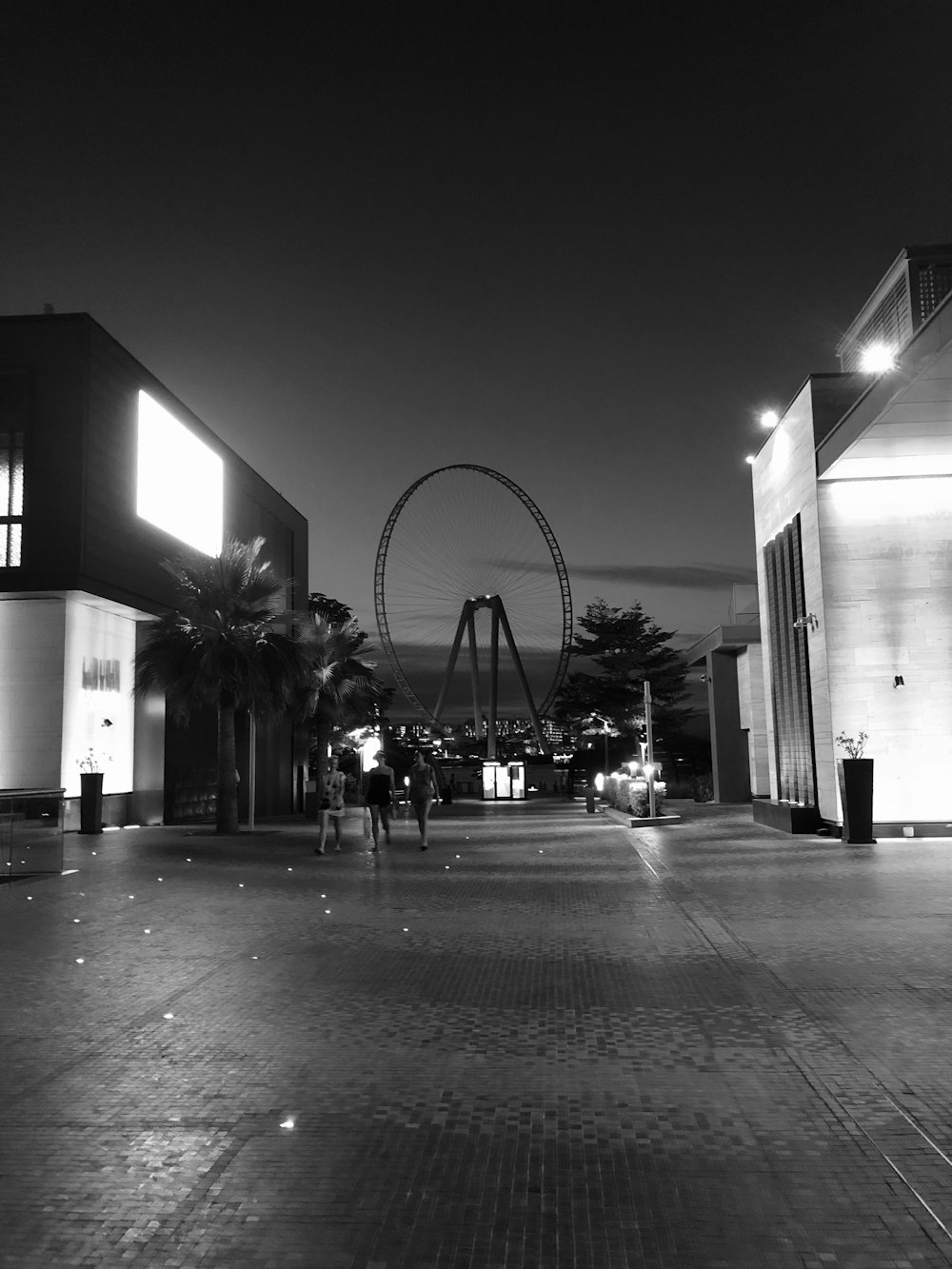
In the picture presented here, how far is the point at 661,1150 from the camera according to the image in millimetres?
4098

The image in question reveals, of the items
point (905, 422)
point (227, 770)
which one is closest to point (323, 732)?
point (227, 770)

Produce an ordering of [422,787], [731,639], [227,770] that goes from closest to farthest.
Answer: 1. [422,787]
2. [227,770]
3. [731,639]

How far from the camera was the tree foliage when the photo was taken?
223 ft

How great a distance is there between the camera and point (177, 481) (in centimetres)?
2952

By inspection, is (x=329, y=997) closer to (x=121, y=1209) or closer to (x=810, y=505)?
(x=121, y=1209)

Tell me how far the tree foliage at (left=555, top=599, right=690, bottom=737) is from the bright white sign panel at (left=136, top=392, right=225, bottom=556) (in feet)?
127

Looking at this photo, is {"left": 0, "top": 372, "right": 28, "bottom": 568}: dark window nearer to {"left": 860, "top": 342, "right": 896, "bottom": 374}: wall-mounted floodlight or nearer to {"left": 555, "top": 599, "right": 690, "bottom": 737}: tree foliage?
{"left": 860, "top": 342, "right": 896, "bottom": 374}: wall-mounted floodlight

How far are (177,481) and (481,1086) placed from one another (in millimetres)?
26675

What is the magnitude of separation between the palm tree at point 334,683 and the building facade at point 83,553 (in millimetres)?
4616

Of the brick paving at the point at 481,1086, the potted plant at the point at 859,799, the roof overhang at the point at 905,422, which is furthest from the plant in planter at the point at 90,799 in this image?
the roof overhang at the point at 905,422

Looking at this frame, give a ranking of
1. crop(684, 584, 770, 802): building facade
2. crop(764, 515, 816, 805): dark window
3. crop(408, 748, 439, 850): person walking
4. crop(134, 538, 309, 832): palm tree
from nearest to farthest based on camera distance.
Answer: crop(408, 748, 439, 850): person walking → crop(764, 515, 816, 805): dark window → crop(134, 538, 309, 832): palm tree → crop(684, 584, 770, 802): building facade

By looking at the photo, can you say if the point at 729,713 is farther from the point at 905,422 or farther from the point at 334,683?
the point at 905,422

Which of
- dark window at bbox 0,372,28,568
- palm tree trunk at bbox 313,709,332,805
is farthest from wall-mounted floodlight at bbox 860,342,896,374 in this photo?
palm tree trunk at bbox 313,709,332,805

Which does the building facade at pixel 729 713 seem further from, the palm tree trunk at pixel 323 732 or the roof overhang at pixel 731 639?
the palm tree trunk at pixel 323 732
